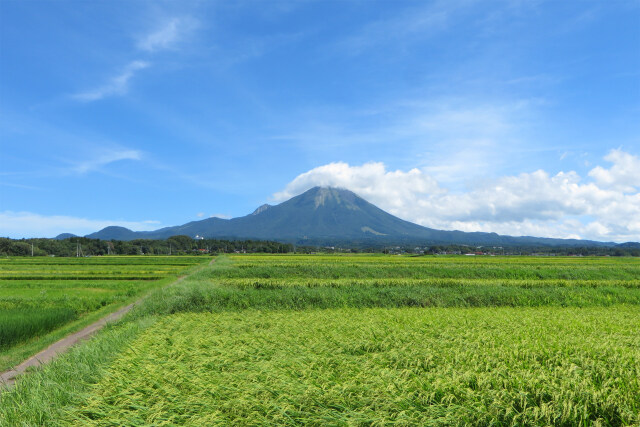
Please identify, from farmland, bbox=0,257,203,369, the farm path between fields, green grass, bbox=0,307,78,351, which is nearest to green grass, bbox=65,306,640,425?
the farm path between fields

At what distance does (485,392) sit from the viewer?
4.40 meters

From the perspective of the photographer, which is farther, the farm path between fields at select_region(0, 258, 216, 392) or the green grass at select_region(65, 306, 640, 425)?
the farm path between fields at select_region(0, 258, 216, 392)

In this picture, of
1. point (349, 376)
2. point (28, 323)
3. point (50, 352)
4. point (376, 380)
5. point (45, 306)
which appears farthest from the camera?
point (45, 306)

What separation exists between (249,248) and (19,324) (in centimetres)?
12826

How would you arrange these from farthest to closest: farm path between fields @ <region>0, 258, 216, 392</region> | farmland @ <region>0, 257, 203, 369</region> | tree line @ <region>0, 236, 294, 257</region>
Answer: tree line @ <region>0, 236, 294, 257</region>
farmland @ <region>0, 257, 203, 369</region>
farm path between fields @ <region>0, 258, 216, 392</region>

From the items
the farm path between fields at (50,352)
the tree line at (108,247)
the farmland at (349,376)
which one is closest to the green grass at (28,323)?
the farm path between fields at (50,352)

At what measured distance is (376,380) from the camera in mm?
4855

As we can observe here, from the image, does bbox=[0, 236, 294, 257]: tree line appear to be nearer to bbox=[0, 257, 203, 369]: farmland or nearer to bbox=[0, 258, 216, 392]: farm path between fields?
bbox=[0, 257, 203, 369]: farmland

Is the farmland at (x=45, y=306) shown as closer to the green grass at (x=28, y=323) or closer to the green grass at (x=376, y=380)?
the green grass at (x=28, y=323)

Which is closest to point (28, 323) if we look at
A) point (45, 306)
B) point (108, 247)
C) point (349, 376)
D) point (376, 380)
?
point (45, 306)

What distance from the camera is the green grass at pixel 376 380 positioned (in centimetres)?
409

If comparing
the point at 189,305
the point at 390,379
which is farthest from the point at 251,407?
the point at 189,305

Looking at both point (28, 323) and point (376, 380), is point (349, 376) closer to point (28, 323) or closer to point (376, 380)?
point (376, 380)

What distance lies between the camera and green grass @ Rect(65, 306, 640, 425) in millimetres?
4094
